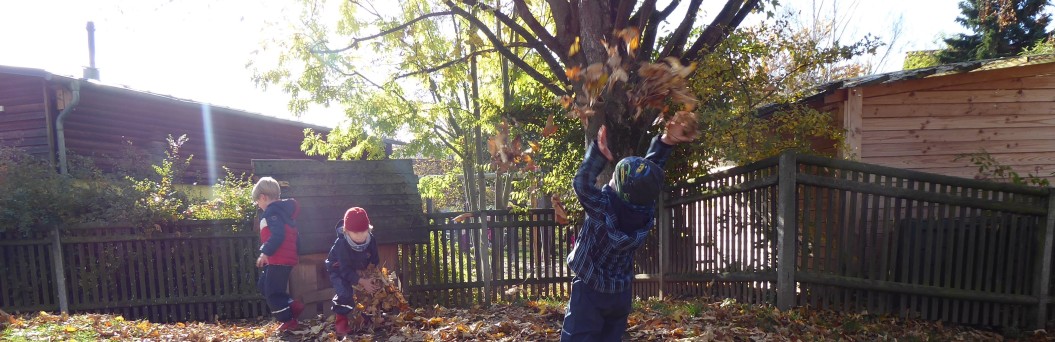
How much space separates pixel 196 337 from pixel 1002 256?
7.84 meters

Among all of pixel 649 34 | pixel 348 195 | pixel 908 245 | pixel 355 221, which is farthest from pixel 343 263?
pixel 908 245

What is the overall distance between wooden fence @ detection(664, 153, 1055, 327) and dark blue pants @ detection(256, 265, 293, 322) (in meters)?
4.77

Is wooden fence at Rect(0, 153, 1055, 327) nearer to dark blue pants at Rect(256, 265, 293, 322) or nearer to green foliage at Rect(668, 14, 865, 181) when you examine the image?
green foliage at Rect(668, 14, 865, 181)

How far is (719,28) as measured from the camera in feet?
22.5

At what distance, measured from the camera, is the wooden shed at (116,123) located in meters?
11.5

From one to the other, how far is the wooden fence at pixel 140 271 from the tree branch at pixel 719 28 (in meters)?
6.32

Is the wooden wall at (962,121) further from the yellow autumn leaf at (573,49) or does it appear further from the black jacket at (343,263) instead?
the black jacket at (343,263)

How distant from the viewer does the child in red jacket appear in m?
5.44

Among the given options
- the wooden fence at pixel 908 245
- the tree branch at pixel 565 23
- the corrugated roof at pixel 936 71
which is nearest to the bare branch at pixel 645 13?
the tree branch at pixel 565 23

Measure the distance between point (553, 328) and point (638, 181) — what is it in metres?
2.42

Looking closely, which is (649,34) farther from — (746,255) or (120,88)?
(120,88)

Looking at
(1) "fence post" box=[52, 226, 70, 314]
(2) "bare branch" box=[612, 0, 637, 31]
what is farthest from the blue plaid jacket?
(1) "fence post" box=[52, 226, 70, 314]

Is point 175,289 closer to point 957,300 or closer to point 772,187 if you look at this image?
point 772,187

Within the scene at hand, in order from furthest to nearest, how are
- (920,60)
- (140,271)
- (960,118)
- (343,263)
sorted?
(920,60) → (960,118) → (140,271) → (343,263)
